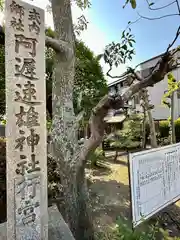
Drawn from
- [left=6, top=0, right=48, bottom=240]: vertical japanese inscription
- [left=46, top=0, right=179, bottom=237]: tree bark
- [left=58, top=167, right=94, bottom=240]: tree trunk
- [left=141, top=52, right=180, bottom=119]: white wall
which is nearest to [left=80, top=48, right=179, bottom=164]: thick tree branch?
[left=46, top=0, right=179, bottom=237]: tree bark

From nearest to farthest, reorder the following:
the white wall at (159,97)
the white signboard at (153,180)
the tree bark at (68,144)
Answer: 1. the tree bark at (68,144)
2. the white signboard at (153,180)
3. the white wall at (159,97)

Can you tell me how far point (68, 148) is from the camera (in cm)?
317

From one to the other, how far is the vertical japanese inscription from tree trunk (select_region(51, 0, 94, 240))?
1077mm

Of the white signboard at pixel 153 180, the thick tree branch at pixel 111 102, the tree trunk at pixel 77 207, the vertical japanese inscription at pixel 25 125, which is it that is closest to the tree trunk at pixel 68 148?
the tree trunk at pixel 77 207

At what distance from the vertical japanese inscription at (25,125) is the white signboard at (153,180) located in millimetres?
1701

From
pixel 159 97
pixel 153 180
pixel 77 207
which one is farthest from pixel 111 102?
pixel 159 97

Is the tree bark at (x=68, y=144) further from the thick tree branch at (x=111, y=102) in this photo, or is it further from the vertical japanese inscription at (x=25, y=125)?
the vertical japanese inscription at (x=25, y=125)

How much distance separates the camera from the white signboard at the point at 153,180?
3.36m

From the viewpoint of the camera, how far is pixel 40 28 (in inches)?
81.9

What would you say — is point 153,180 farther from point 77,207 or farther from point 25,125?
point 25,125

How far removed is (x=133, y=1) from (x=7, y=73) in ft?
5.23

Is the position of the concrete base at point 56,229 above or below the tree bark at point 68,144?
below

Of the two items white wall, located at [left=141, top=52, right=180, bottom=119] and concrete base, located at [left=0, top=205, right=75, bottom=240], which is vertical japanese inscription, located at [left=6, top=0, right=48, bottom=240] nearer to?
concrete base, located at [left=0, top=205, right=75, bottom=240]


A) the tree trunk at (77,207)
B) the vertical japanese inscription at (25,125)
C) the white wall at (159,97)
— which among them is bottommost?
the tree trunk at (77,207)
